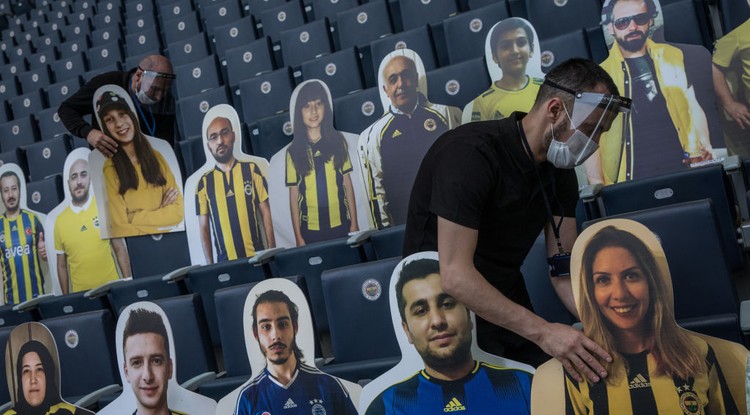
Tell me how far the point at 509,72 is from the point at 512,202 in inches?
48.7

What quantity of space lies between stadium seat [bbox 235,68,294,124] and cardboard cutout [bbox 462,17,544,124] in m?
1.00

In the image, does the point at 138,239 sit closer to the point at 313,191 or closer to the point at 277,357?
the point at 313,191

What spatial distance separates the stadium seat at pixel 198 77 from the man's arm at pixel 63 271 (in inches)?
45.0

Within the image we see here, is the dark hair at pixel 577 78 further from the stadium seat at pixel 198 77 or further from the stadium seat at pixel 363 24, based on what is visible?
the stadium seat at pixel 198 77


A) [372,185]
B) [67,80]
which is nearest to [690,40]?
[372,185]

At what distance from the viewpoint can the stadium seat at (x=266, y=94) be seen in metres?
3.08

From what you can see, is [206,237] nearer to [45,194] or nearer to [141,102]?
[141,102]

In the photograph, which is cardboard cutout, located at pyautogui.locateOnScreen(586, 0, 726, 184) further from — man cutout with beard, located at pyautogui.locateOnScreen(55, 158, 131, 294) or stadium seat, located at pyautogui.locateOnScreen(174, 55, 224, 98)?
stadium seat, located at pyautogui.locateOnScreen(174, 55, 224, 98)

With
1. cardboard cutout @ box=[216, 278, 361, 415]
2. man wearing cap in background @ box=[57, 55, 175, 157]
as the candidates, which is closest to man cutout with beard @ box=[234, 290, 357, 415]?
cardboard cutout @ box=[216, 278, 361, 415]

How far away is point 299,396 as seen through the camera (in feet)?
4.66

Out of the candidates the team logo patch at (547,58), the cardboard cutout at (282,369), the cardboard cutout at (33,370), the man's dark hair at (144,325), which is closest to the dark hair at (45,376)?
the cardboard cutout at (33,370)

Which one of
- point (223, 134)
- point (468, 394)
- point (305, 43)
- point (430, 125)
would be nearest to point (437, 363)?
point (468, 394)

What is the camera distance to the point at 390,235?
1909 millimetres

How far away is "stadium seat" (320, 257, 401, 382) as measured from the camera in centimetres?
158
